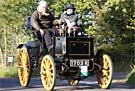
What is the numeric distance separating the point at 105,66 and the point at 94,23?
65.0 feet

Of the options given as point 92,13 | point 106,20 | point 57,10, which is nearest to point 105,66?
point 106,20

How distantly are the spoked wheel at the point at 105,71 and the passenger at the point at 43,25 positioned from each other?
136 centimetres

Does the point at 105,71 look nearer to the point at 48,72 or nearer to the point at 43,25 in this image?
the point at 48,72

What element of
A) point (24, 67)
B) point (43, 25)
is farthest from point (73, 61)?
point (24, 67)

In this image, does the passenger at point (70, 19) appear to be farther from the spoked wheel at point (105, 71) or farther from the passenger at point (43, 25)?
the spoked wheel at point (105, 71)

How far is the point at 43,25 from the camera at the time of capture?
1106 centimetres

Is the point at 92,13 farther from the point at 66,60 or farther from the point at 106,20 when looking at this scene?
the point at 66,60

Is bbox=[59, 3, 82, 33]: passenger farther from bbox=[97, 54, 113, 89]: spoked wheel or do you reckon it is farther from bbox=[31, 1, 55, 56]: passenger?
bbox=[97, 54, 113, 89]: spoked wheel

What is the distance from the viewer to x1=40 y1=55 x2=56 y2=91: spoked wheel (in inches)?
386

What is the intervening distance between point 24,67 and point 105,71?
2.38 m

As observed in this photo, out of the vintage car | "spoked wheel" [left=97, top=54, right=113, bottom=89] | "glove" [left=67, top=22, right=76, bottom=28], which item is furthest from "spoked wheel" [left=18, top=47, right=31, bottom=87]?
"spoked wheel" [left=97, top=54, right=113, bottom=89]

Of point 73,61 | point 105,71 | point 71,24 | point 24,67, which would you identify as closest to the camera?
point 73,61

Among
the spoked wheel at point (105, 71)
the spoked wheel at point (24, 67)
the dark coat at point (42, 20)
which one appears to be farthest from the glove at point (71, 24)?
the spoked wheel at point (24, 67)

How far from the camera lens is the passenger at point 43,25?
10.6m
